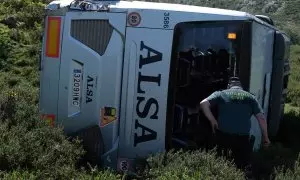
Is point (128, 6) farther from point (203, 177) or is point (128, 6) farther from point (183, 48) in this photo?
point (203, 177)

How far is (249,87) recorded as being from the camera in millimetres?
6422

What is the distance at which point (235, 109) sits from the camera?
592cm

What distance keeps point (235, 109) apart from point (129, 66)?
51.8 inches

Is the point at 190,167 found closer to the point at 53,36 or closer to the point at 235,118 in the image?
the point at 235,118

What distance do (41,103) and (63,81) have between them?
46cm

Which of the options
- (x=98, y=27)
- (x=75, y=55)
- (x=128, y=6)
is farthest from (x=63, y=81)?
(x=128, y=6)

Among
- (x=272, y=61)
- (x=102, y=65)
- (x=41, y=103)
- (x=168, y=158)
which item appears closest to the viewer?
(x=168, y=158)

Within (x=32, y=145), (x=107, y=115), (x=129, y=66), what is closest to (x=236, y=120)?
(x=129, y=66)

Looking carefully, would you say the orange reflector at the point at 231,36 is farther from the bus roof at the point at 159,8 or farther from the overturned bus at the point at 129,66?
the bus roof at the point at 159,8

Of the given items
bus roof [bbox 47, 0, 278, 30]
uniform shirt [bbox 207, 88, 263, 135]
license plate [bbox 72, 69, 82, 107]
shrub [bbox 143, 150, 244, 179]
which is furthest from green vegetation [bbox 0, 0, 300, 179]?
bus roof [bbox 47, 0, 278, 30]

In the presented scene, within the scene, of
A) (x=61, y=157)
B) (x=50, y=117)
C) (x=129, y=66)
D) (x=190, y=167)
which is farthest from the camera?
(x=50, y=117)

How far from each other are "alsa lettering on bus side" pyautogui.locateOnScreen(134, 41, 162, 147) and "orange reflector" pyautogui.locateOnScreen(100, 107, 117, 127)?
10.8 inches

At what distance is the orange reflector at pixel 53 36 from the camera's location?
6500 mm

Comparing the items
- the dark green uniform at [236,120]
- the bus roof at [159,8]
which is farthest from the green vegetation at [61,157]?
the bus roof at [159,8]
